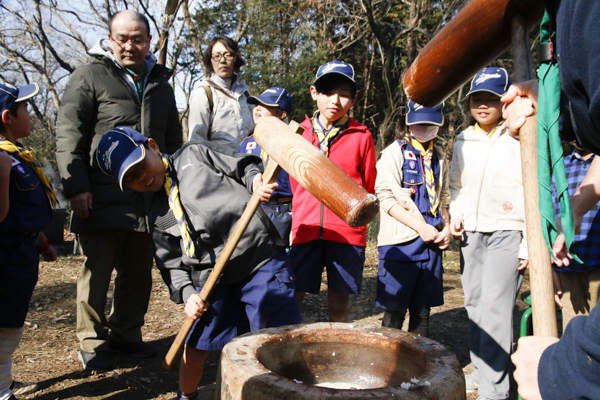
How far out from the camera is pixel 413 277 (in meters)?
3.05

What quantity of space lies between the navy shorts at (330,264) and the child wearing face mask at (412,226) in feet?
0.65

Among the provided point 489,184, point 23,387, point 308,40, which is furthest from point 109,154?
point 308,40

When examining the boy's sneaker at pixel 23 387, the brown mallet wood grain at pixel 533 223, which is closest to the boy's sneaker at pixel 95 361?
the boy's sneaker at pixel 23 387

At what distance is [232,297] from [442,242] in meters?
1.52

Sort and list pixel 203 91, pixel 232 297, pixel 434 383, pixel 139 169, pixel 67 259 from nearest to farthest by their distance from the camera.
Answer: pixel 434 383 → pixel 139 169 → pixel 232 297 → pixel 203 91 → pixel 67 259

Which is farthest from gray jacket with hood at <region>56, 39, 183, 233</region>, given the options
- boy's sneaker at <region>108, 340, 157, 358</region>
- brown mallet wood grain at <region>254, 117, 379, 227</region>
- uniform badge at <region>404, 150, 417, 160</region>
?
uniform badge at <region>404, 150, 417, 160</region>

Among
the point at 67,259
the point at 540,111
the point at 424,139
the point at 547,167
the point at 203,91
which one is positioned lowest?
the point at 67,259

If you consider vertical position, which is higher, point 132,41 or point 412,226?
point 132,41

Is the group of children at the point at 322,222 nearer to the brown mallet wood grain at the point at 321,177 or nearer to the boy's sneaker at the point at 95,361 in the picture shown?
the brown mallet wood grain at the point at 321,177

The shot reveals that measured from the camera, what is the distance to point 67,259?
6.85m

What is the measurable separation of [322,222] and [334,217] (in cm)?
9

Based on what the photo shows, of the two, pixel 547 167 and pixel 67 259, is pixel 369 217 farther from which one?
A: pixel 67 259

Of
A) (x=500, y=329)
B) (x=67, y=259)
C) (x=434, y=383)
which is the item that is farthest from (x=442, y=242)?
(x=67, y=259)

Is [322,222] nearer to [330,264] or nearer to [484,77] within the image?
[330,264]
